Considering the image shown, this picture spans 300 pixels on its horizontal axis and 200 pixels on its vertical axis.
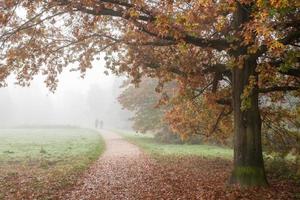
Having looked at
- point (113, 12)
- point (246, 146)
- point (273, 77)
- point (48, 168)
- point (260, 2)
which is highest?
point (113, 12)

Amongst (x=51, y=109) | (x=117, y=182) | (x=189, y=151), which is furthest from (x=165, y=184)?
(x=51, y=109)

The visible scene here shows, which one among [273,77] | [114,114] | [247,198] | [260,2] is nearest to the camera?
[260,2]

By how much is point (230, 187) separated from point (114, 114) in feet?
347

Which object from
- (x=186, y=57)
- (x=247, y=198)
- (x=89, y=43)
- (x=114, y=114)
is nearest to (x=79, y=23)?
(x=89, y=43)

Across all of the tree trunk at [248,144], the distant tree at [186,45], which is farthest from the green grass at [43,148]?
the tree trunk at [248,144]

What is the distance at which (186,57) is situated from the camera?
1543cm

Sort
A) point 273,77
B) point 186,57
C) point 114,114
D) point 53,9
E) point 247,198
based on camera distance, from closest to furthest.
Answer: point 247,198 < point 273,77 < point 53,9 < point 186,57 < point 114,114

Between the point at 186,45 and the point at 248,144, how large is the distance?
4261 millimetres

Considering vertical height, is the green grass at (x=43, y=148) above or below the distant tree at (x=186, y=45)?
below

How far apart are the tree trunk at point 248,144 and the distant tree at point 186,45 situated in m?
0.03

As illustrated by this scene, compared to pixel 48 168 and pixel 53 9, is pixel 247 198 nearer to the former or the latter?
pixel 53 9

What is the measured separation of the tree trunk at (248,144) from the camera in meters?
13.1

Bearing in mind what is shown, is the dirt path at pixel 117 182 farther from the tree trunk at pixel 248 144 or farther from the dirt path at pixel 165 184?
the tree trunk at pixel 248 144

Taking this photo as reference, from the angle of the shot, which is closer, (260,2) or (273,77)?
(260,2)
